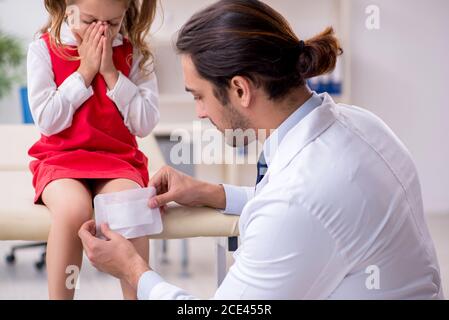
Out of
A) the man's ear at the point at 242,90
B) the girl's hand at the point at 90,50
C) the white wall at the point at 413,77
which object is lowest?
the white wall at the point at 413,77

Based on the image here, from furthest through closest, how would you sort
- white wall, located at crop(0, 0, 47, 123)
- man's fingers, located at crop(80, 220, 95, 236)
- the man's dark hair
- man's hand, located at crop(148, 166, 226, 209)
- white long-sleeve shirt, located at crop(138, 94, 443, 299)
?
white wall, located at crop(0, 0, 47, 123)
man's hand, located at crop(148, 166, 226, 209)
man's fingers, located at crop(80, 220, 95, 236)
the man's dark hair
white long-sleeve shirt, located at crop(138, 94, 443, 299)

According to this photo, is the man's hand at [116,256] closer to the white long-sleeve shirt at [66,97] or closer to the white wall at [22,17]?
the white long-sleeve shirt at [66,97]

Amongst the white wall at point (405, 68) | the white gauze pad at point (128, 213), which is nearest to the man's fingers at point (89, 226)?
the white gauze pad at point (128, 213)

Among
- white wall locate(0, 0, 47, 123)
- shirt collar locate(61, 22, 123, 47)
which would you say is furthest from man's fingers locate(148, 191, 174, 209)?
white wall locate(0, 0, 47, 123)

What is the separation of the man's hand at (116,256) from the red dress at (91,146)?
21cm

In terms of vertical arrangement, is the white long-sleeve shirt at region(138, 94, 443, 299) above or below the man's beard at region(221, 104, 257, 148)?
below

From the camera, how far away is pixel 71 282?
4.30 ft

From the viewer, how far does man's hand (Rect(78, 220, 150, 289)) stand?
3.83 ft

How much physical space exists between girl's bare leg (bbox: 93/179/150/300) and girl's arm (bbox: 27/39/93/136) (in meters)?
0.14

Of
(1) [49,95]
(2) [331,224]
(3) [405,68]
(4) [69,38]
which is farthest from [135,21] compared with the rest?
(3) [405,68]

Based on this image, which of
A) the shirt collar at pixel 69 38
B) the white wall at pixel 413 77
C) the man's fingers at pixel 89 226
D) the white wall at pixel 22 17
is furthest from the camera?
the white wall at pixel 22 17

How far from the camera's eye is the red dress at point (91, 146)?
1417 mm

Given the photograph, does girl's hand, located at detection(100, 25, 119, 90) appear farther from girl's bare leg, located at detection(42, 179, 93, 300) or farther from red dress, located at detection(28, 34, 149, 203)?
girl's bare leg, located at detection(42, 179, 93, 300)

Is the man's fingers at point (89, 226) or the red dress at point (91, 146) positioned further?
the red dress at point (91, 146)
